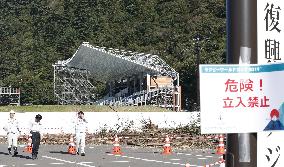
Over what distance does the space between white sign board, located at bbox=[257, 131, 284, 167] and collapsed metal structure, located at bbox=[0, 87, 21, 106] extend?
72.2 m

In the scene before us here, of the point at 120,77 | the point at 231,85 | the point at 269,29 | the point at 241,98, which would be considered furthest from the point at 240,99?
the point at 120,77

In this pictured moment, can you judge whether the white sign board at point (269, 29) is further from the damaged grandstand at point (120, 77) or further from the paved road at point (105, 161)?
the damaged grandstand at point (120, 77)

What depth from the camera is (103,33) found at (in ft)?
321

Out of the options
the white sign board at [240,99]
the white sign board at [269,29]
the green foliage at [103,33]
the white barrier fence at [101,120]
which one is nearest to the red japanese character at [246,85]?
the white sign board at [240,99]

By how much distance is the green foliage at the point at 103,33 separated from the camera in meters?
81.4

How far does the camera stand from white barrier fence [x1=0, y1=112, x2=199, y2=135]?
113ft

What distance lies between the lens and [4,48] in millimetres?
100188

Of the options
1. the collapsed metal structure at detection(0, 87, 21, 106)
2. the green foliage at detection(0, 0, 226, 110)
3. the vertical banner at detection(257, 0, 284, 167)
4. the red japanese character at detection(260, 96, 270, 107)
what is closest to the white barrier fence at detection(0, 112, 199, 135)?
the vertical banner at detection(257, 0, 284, 167)

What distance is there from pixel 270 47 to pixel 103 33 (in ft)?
309

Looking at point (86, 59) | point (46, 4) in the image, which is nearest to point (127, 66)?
point (86, 59)

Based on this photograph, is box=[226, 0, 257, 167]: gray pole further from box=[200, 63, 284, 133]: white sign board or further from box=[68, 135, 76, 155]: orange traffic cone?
box=[68, 135, 76, 155]: orange traffic cone

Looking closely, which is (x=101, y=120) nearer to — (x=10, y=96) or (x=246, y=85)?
(x=246, y=85)

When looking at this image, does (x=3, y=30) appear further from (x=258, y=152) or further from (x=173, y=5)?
(x=258, y=152)

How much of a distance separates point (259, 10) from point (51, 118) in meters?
31.7
